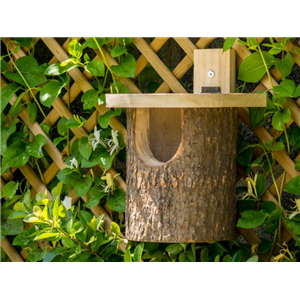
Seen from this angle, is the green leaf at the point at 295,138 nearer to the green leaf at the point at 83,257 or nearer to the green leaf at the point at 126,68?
the green leaf at the point at 126,68

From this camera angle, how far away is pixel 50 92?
1705 mm

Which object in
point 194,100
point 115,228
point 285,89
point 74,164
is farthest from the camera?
point 74,164

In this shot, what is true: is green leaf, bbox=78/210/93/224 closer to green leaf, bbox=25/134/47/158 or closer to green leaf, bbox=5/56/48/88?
green leaf, bbox=25/134/47/158

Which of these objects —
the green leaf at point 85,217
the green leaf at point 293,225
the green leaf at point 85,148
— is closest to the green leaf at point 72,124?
the green leaf at point 85,148

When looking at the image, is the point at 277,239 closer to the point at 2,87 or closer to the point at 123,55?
the point at 123,55

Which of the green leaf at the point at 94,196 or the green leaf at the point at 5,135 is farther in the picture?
the green leaf at the point at 5,135

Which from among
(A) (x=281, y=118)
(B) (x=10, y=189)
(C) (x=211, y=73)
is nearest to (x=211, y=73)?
(C) (x=211, y=73)

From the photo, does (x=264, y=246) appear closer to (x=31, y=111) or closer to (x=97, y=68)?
(x=97, y=68)

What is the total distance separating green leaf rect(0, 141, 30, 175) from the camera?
70.3 inches

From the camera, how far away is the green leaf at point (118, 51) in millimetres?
1618

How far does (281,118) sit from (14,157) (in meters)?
0.90

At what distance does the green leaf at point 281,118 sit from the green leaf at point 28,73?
0.79 metres

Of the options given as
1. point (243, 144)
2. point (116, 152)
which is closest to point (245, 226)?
point (243, 144)

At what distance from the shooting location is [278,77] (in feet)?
5.07
